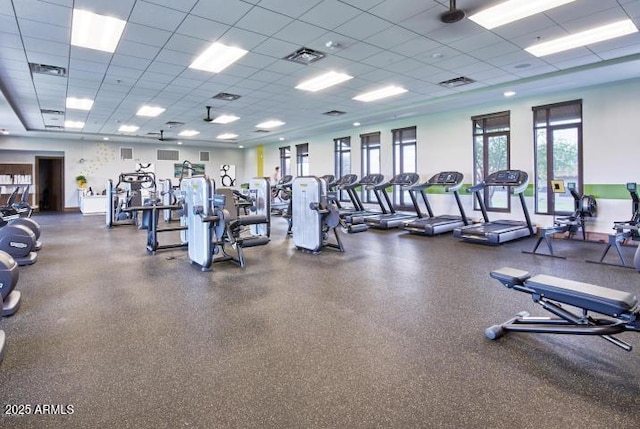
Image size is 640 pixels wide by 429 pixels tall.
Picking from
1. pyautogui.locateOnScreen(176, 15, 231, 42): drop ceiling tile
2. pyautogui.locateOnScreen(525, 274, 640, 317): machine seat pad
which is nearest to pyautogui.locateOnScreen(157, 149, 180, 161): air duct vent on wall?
pyautogui.locateOnScreen(176, 15, 231, 42): drop ceiling tile

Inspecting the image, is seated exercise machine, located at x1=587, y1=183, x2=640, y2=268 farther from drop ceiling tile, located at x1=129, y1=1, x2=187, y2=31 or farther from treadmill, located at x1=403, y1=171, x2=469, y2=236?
drop ceiling tile, located at x1=129, y1=1, x2=187, y2=31

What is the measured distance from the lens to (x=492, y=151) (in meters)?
8.64

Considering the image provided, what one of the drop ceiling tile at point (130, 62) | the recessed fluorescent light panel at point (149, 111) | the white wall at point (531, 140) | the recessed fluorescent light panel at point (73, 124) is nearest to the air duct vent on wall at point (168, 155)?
the recessed fluorescent light panel at point (73, 124)

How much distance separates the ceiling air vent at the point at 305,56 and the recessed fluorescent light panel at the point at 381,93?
2275 millimetres

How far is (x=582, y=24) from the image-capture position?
15.0 ft

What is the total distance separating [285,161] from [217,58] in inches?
378

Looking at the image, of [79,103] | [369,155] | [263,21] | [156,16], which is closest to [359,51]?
[263,21]

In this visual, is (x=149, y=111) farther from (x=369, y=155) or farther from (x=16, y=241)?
(x=369, y=155)

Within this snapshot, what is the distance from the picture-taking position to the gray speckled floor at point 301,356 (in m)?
1.86

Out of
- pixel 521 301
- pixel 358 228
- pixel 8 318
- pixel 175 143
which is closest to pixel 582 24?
pixel 521 301

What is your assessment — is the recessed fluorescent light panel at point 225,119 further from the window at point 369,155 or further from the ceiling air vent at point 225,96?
the window at point 369,155

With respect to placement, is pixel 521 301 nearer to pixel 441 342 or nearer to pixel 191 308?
pixel 441 342

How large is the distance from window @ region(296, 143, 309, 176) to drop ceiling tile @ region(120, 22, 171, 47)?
9113mm

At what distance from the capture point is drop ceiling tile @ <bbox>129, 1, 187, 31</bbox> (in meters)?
4.07
